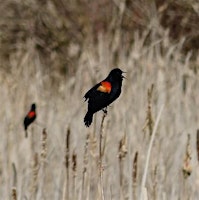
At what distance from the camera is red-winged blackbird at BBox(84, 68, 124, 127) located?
4.71 ft

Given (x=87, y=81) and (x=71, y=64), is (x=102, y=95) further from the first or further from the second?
(x=71, y=64)

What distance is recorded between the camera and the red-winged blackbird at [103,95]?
1436 mm

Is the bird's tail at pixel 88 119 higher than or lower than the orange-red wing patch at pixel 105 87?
lower

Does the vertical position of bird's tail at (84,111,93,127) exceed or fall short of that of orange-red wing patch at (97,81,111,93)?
it falls short

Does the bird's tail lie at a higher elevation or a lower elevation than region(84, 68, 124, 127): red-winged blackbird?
lower

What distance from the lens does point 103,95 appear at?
1474mm

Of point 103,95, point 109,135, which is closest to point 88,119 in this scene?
point 103,95

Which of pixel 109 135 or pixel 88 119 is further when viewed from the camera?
pixel 109 135

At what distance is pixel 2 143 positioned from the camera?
3.36m

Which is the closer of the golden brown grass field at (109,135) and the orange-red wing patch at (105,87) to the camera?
the orange-red wing patch at (105,87)

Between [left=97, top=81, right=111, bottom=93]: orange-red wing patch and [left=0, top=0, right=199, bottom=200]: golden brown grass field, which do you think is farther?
[left=0, top=0, right=199, bottom=200]: golden brown grass field

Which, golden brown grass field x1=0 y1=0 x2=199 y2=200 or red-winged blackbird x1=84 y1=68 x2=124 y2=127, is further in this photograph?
golden brown grass field x1=0 y1=0 x2=199 y2=200

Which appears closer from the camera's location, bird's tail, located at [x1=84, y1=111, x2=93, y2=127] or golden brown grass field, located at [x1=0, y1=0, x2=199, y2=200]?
bird's tail, located at [x1=84, y1=111, x2=93, y2=127]

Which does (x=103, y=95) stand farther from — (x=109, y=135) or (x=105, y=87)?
(x=109, y=135)
